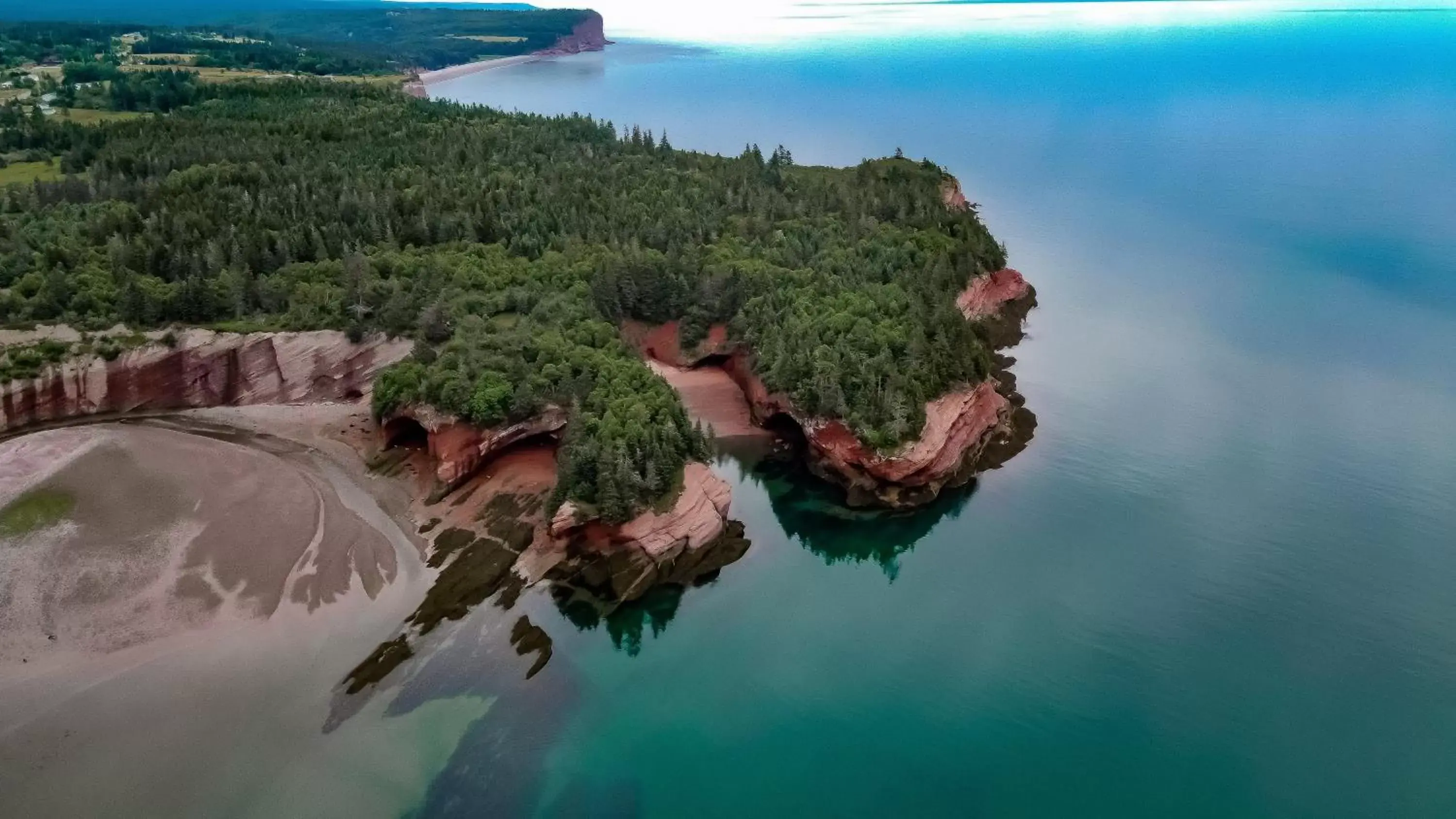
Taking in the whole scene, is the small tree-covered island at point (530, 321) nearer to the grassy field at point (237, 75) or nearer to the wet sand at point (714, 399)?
the wet sand at point (714, 399)

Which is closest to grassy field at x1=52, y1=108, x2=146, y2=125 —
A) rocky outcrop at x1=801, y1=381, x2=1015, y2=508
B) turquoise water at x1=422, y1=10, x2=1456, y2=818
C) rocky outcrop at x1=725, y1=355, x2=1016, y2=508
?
rocky outcrop at x1=725, y1=355, x2=1016, y2=508

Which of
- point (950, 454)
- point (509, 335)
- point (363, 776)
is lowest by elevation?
point (363, 776)

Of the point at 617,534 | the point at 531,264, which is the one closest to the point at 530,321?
the point at 531,264

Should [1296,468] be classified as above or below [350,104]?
below

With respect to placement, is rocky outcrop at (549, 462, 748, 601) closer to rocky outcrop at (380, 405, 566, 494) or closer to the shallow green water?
the shallow green water

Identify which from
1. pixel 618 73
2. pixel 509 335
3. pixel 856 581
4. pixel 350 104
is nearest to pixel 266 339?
pixel 509 335

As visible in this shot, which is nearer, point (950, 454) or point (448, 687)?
point (448, 687)

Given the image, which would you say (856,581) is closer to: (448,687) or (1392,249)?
(448,687)
